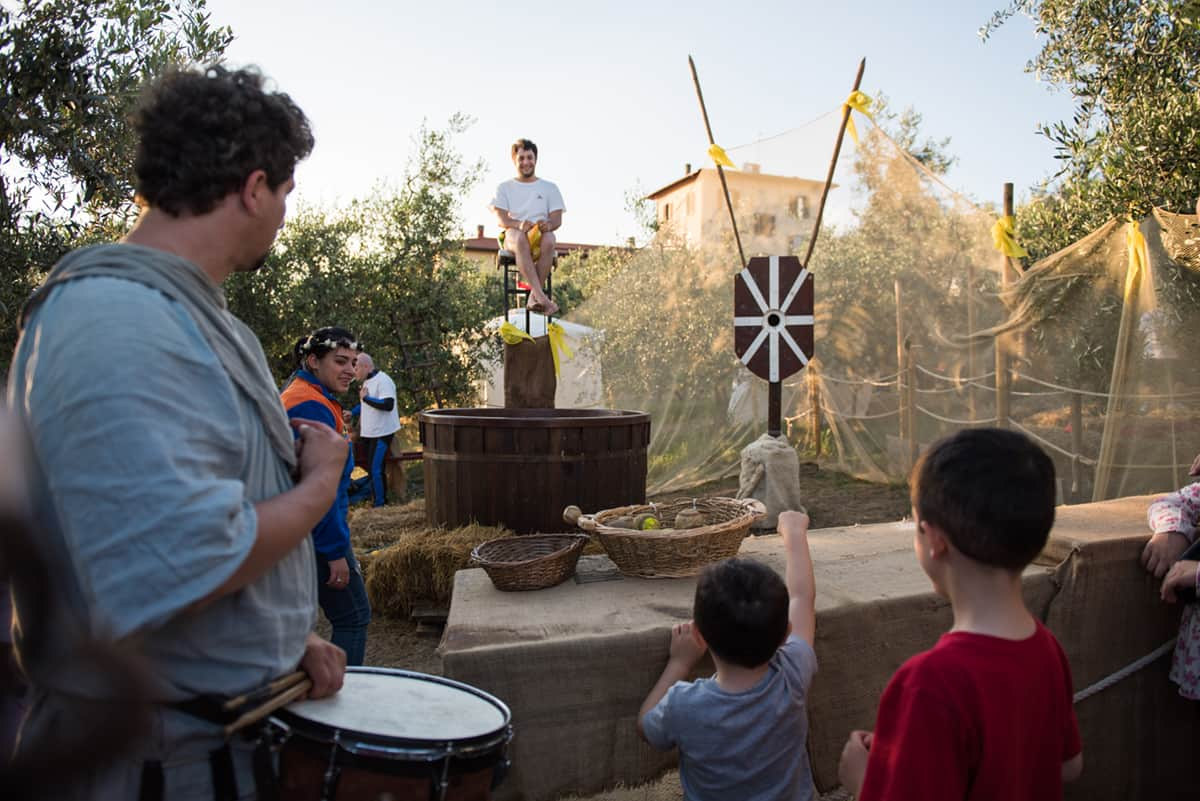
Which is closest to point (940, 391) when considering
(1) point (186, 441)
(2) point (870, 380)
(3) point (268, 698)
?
(2) point (870, 380)

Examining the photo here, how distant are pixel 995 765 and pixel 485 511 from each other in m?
4.30

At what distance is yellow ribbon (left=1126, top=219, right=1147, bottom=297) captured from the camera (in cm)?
646

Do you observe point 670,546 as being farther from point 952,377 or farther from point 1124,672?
point 952,377

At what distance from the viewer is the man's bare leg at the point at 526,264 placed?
680cm

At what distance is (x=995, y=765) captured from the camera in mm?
1448

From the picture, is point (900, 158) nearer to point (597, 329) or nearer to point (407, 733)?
point (597, 329)

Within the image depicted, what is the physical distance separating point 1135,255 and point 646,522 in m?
5.51

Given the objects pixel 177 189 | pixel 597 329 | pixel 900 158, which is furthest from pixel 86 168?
pixel 900 158

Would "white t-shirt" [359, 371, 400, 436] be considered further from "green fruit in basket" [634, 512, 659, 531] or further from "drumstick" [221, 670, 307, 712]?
"drumstick" [221, 670, 307, 712]

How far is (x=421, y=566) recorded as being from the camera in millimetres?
5391

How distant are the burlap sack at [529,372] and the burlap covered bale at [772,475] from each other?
2.23 m

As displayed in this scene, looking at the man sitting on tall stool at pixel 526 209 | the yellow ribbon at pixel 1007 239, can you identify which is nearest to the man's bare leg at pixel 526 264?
the man sitting on tall stool at pixel 526 209

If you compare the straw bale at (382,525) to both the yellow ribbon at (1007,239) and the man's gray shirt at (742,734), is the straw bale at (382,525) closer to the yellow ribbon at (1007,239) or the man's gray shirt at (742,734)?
the man's gray shirt at (742,734)

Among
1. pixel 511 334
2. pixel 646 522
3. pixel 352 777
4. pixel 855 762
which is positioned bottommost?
pixel 855 762
